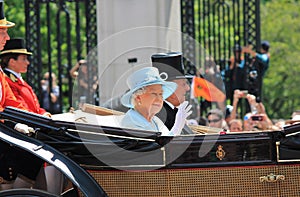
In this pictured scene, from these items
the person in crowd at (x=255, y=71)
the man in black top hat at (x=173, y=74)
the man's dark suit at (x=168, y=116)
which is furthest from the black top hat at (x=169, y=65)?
the person in crowd at (x=255, y=71)

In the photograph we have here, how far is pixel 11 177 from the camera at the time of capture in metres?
6.11

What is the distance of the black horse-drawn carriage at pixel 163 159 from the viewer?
5.61m

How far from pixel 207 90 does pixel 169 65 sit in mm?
3847

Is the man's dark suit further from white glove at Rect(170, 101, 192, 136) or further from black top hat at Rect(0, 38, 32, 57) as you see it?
black top hat at Rect(0, 38, 32, 57)

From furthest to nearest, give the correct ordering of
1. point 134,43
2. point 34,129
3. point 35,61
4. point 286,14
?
point 286,14 → point 35,61 → point 134,43 → point 34,129

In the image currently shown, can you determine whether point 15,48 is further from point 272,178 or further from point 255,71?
point 255,71

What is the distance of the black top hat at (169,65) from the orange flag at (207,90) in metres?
3.34

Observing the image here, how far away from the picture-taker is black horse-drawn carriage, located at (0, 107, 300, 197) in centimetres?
561

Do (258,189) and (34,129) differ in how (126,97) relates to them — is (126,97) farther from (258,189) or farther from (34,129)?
(258,189)

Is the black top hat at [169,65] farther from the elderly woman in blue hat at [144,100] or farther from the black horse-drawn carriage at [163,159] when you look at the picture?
the black horse-drawn carriage at [163,159]

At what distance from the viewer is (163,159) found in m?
5.73

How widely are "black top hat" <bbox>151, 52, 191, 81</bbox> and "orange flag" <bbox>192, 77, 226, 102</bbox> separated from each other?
334 centimetres

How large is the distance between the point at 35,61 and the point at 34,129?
617cm

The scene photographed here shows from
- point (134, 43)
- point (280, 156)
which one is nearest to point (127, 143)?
point (280, 156)
